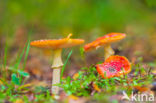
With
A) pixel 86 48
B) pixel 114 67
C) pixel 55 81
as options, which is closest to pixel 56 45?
pixel 55 81

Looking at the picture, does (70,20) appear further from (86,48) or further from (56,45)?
(56,45)

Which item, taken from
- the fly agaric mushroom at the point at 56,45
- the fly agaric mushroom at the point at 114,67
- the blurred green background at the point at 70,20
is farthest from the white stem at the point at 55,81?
the blurred green background at the point at 70,20

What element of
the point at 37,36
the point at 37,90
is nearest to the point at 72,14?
the point at 37,36

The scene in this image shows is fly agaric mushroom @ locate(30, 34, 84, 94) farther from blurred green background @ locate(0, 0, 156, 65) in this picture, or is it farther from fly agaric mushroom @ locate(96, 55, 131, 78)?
blurred green background @ locate(0, 0, 156, 65)

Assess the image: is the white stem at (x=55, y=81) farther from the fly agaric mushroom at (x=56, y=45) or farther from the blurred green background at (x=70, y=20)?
the blurred green background at (x=70, y=20)

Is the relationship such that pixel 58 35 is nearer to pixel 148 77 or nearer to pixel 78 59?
pixel 78 59
